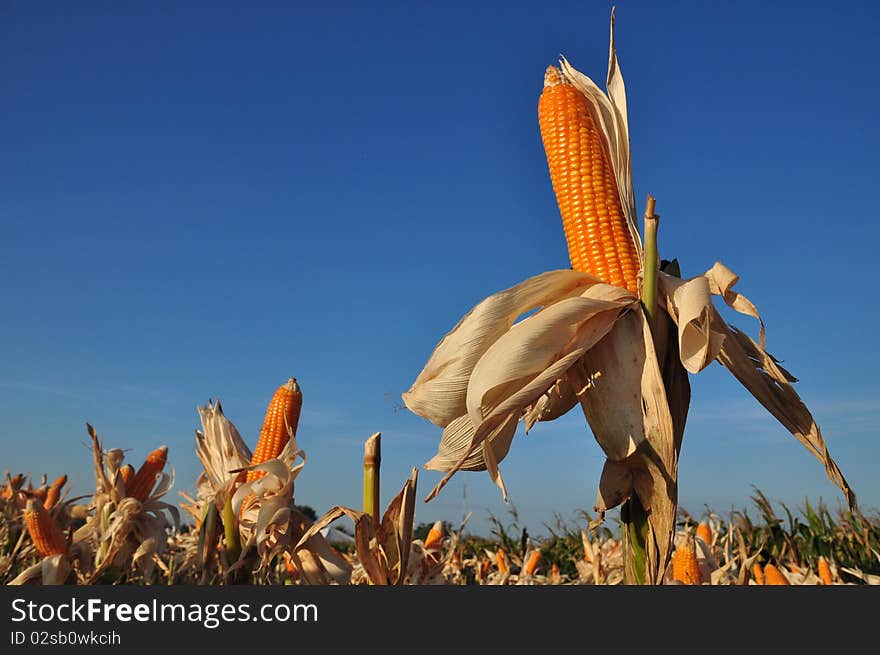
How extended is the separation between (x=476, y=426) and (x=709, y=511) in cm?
649

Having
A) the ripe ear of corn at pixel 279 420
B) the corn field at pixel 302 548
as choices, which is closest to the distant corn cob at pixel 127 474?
the corn field at pixel 302 548

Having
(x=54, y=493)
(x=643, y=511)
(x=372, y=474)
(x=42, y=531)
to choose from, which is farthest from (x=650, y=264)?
(x=54, y=493)

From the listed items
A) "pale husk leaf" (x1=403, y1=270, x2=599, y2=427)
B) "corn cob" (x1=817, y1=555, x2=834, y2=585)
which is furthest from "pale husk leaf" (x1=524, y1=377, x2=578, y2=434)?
"corn cob" (x1=817, y1=555, x2=834, y2=585)

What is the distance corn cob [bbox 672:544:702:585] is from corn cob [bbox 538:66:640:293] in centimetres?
252

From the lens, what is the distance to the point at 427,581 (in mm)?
4668

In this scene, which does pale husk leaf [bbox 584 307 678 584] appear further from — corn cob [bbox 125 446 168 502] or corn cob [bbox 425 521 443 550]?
corn cob [bbox 125 446 168 502]

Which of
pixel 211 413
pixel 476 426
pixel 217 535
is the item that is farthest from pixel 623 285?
pixel 211 413

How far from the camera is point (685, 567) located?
441 cm

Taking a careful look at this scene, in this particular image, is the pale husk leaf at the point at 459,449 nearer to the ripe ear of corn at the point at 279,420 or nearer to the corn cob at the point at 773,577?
the ripe ear of corn at the point at 279,420

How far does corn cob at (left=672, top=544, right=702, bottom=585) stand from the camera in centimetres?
436

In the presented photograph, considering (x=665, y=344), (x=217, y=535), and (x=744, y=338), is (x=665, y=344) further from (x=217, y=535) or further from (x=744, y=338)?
(x=217, y=535)

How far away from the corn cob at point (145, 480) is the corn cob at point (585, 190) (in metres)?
5.05

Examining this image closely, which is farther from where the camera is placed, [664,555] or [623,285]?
[623,285]

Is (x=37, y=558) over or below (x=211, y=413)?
below
